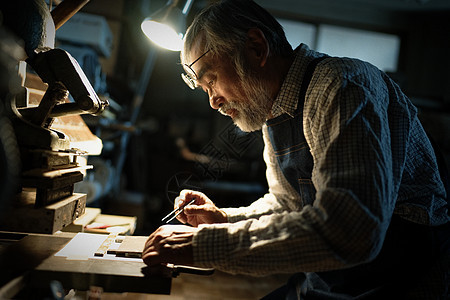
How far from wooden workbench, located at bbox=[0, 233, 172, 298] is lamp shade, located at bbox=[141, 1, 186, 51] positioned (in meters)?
1.26

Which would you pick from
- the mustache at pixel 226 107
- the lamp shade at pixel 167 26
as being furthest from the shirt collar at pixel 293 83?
the lamp shade at pixel 167 26

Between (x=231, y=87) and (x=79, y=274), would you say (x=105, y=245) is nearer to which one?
(x=79, y=274)

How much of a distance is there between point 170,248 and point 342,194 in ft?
1.83

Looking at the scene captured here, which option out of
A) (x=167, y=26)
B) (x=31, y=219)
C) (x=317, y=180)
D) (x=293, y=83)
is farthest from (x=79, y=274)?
(x=167, y=26)

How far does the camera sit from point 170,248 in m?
0.94

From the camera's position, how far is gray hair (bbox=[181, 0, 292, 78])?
4.13ft

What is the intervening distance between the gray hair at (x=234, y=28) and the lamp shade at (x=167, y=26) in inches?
12.4

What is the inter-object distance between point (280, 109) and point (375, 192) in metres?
0.65

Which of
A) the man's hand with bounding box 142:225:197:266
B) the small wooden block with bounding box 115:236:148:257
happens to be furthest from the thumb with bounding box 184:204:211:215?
the man's hand with bounding box 142:225:197:266

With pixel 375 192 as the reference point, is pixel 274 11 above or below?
above

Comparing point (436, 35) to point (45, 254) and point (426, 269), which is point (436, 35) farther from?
point (45, 254)

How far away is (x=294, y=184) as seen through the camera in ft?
4.88

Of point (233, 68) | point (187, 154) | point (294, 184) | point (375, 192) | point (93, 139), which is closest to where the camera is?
point (375, 192)

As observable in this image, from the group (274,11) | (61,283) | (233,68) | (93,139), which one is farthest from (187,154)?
(61,283)
